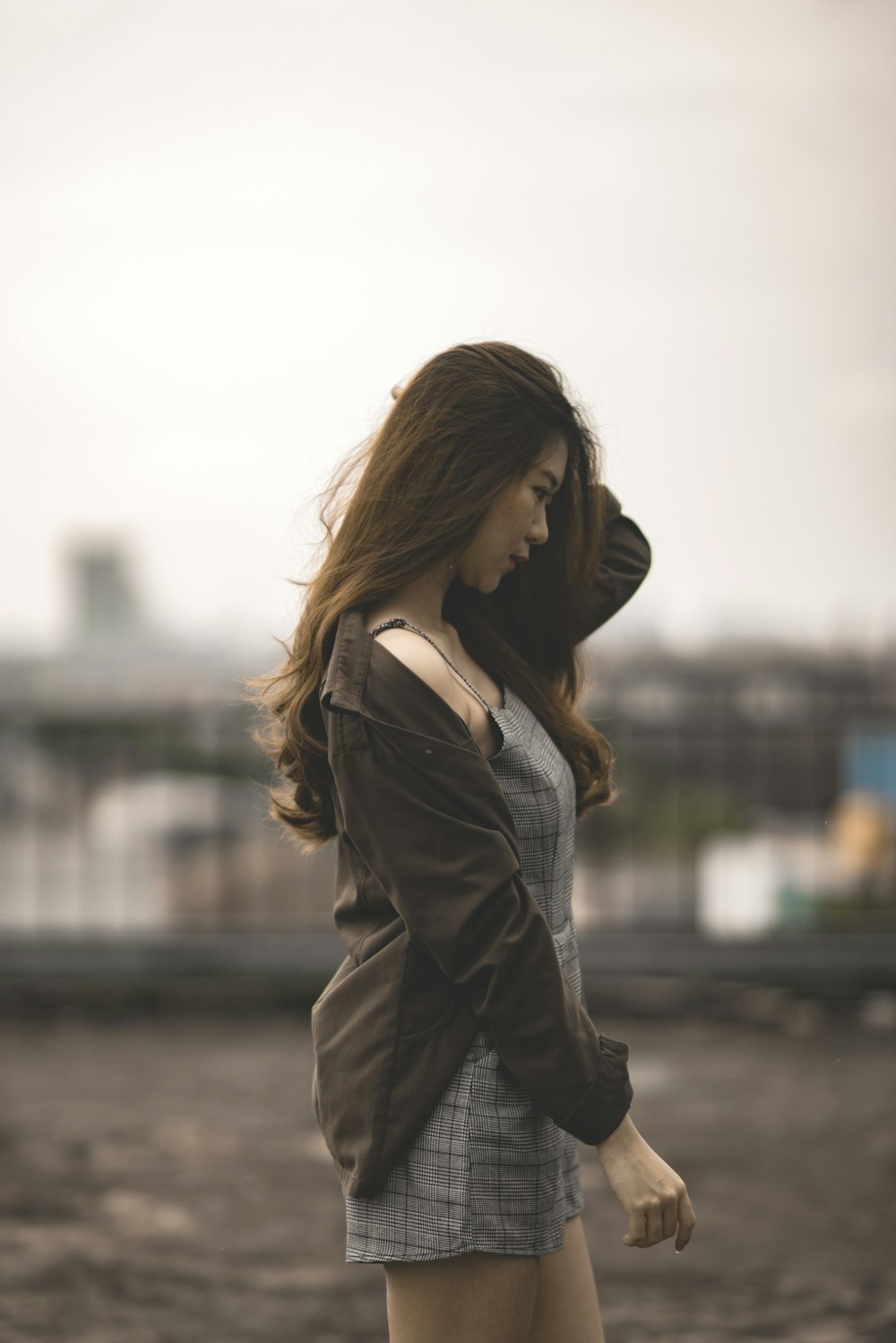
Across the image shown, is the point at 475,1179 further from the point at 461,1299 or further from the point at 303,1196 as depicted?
the point at 303,1196

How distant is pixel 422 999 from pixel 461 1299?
37 centimetres

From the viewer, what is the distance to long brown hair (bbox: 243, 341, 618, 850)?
6.02ft

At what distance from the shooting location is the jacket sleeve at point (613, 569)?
2.33m

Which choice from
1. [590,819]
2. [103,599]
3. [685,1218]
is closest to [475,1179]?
[685,1218]

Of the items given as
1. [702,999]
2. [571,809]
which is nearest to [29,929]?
[702,999]

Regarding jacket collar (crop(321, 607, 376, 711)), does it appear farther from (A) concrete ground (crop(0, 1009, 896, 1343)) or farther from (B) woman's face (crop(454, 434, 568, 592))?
(A) concrete ground (crop(0, 1009, 896, 1343))

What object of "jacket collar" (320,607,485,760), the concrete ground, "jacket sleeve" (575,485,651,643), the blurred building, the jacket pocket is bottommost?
the concrete ground

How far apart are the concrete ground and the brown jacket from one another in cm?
194

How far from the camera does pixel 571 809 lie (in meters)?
2.00

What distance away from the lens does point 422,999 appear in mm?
1733

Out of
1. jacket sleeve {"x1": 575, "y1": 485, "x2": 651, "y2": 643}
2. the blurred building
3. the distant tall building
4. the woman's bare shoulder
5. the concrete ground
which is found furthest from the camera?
the distant tall building

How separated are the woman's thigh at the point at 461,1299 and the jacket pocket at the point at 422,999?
0.28 meters

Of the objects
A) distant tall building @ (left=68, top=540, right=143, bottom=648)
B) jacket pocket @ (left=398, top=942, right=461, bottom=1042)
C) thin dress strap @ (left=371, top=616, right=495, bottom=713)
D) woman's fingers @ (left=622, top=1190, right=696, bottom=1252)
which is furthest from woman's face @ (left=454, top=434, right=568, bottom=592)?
distant tall building @ (left=68, top=540, right=143, bottom=648)

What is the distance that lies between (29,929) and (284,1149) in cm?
278
